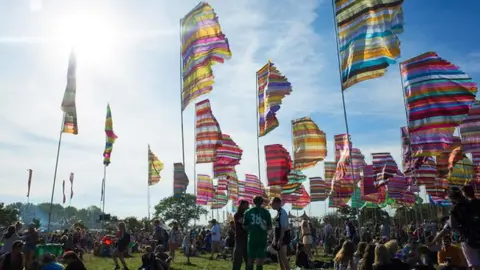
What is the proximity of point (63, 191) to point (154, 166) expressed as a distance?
34.4m

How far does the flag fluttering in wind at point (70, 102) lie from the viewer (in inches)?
738

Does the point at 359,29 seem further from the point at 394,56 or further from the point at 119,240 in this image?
the point at 119,240

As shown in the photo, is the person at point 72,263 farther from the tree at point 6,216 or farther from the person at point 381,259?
the tree at point 6,216

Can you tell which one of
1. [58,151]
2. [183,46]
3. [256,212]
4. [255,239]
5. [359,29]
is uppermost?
[183,46]

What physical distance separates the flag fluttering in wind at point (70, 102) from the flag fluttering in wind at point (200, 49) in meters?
5.83

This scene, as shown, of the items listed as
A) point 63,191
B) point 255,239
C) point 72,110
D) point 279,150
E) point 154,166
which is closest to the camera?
point 255,239

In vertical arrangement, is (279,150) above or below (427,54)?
below

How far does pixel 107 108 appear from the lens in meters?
29.4

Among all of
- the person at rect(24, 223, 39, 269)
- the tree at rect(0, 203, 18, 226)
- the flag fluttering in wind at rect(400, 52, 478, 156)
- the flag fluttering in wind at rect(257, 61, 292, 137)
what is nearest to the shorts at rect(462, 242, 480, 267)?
the flag fluttering in wind at rect(400, 52, 478, 156)

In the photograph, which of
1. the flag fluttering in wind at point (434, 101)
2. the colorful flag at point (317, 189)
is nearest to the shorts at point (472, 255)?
the flag fluttering in wind at point (434, 101)

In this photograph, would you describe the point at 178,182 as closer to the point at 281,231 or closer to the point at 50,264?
the point at 281,231

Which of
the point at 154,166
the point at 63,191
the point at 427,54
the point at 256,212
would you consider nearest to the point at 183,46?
the point at 256,212

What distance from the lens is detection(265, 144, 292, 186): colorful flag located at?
25.0m

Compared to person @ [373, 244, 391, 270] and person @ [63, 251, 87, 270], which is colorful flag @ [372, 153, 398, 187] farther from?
person @ [63, 251, 87, 270]
